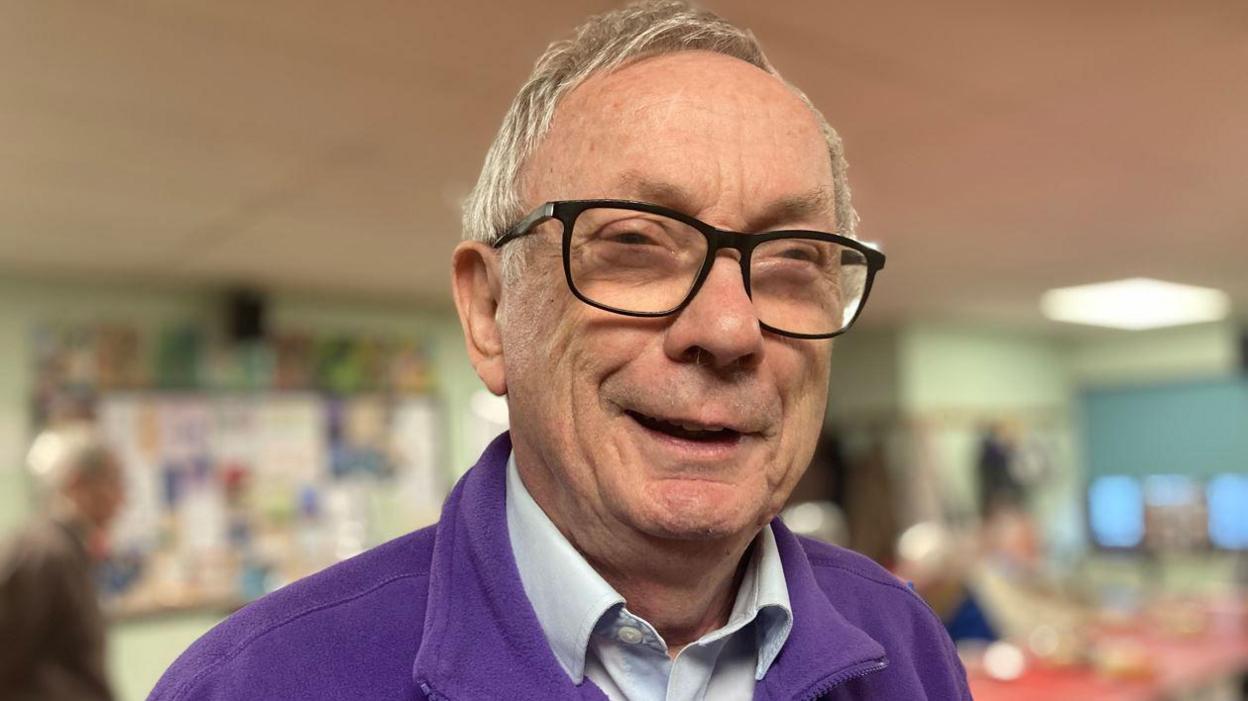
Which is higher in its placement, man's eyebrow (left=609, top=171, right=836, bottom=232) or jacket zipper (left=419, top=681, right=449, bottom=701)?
man's eyebrow (left=609, top=171, right=836, bottom=232)

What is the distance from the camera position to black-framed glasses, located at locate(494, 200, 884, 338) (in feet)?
2.81

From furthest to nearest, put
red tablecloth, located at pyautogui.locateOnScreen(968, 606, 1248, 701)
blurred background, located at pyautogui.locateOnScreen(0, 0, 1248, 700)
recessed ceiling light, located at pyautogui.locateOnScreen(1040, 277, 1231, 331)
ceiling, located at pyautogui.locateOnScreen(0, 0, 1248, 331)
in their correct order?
recessed ceiling light, located at pyautogui.locateOnScreen(1040, 277, 1231, 331)
red tablecloth, located at pyautogui.locateOnScreen(968, 606, 1248, 701)
blurred background, located at pyautogui.locateOnScreen(0, 0, 1248, 700)
ceiling, located at pyautogui.locateOnScreen(0, 0, 1248, 331)

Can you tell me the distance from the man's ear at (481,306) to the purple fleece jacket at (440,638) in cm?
9

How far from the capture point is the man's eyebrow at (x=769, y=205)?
34.2 inches

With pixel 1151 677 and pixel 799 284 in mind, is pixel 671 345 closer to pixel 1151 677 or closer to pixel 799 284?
pixel 799 284

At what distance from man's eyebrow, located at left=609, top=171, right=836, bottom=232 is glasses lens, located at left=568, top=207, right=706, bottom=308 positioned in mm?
16

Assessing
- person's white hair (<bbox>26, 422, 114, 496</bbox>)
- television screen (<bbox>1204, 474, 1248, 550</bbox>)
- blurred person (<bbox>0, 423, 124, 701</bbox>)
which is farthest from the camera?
television screen (<bbox>1204, 474, 1248, 550</bbox>)

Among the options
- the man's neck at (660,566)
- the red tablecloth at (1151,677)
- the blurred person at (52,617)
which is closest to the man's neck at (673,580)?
the man's neck at (660,566)

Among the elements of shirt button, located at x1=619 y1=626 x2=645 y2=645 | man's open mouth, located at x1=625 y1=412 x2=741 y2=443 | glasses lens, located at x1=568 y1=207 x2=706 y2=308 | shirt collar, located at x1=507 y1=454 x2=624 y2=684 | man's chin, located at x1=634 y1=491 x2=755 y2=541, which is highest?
glasses lens, located at x1=568 y1=207 x2=706 y2=308

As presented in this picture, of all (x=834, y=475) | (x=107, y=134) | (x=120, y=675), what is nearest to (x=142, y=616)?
(x=120, y=675)

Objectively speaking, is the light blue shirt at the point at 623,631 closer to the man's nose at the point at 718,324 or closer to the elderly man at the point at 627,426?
the elderly man at the point at 627,426

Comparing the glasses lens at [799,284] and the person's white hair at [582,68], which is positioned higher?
the person's white hair at [582,68]

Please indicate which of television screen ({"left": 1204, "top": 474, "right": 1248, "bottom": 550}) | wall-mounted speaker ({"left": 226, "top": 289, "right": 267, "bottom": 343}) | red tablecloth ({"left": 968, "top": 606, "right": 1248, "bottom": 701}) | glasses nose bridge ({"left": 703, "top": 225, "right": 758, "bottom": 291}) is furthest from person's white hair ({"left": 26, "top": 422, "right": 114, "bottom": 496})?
television screen ({"left": 1204, "top": 474, "right": 1248, "bottom": 550})

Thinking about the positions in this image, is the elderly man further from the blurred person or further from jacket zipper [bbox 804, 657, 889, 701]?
the blurred person
